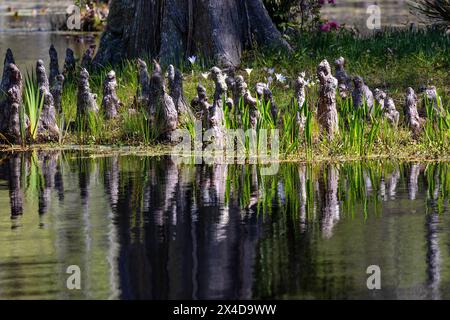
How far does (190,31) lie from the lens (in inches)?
747

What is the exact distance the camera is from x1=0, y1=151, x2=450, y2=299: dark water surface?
8734 mm

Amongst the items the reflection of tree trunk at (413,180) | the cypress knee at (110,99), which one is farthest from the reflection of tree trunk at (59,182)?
the reflection of tree trunk at (413,180)

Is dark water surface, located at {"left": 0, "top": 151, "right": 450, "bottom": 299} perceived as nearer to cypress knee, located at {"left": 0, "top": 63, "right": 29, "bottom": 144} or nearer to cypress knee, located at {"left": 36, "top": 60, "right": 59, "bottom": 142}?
cypress knee, located at {"left": 0, "top": 63, "right": 29, "bottom": 144}

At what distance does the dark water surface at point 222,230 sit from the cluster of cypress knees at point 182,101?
1.05m

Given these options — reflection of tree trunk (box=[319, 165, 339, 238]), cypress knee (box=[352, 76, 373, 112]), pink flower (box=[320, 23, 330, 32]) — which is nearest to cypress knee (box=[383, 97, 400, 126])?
cypress knee (box=[352, 76, 373, 112])

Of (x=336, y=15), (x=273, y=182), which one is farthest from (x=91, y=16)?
(x=273, y=182)

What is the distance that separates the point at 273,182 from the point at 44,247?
3.15 metres

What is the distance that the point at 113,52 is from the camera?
19891 mm

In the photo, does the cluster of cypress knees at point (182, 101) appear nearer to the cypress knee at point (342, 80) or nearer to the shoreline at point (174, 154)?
the cypress knee at point (342, 80)

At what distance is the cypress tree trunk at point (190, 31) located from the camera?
18.9m

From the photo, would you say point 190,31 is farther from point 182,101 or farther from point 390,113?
point 390,113

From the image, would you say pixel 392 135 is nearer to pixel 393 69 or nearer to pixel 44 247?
pixel 393 69

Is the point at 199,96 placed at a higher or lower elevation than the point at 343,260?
higher

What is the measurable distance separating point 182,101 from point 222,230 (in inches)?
211
